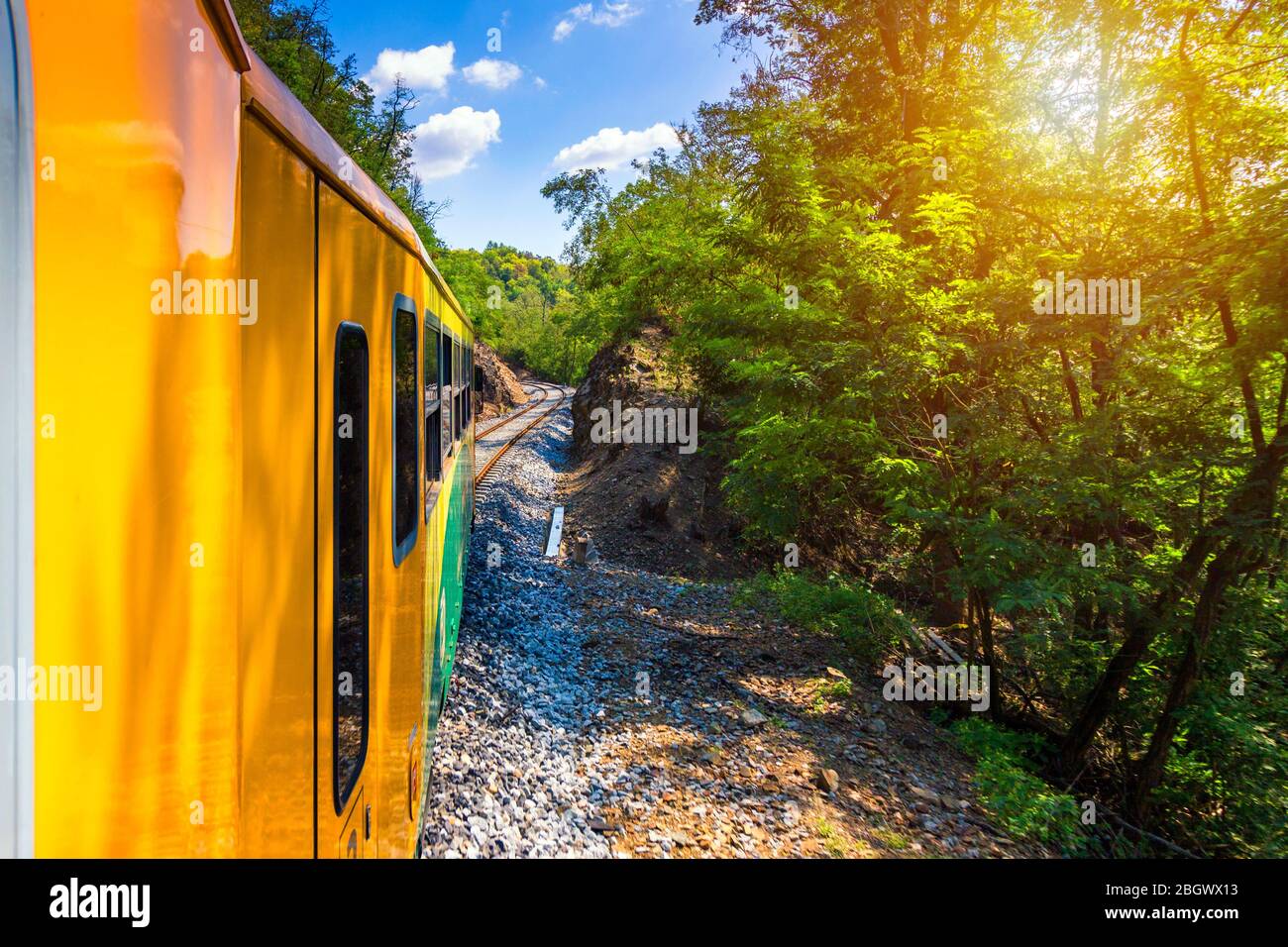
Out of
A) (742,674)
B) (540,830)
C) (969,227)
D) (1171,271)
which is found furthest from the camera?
(969,227)

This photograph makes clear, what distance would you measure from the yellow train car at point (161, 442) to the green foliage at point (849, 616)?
8257 millimetres

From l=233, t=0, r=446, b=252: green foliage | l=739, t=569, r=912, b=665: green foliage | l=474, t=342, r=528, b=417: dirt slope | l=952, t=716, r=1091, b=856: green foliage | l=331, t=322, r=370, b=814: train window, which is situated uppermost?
l=233, t=0, r=446, b=252: green foliage

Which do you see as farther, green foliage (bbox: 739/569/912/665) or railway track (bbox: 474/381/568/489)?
railway track (bbox: 474/381/568/489)

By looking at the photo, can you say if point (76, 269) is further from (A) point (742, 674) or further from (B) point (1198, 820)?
(B) point (1198, 820)

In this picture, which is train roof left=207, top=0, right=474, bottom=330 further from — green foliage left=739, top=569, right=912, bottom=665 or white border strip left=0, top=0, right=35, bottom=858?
green foliage left=739, top=569, right=912, bottom=665

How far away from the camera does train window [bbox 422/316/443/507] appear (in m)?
3.74

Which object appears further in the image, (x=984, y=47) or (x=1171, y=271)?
(x=984, y=47)

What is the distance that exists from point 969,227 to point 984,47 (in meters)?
5.10

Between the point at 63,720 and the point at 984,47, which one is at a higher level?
the point at 984,47

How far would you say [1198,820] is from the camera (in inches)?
273

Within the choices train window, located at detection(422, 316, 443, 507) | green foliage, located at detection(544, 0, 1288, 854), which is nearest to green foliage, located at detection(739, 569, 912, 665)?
green foliage, located at detection(544, 0, 1288, 854)

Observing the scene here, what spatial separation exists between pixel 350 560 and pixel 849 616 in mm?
8402

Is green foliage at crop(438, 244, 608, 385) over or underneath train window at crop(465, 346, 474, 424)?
over
